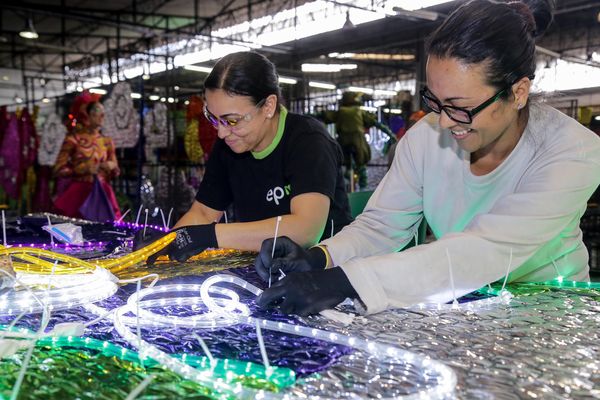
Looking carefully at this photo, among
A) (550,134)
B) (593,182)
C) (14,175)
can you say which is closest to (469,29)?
(550,134)

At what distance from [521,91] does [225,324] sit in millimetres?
782

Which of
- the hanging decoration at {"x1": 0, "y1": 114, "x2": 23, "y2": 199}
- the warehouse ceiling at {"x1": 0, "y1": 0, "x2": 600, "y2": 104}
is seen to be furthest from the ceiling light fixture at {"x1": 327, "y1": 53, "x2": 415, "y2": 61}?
the hanging decoration at {"x1": 0, "y1": 114, "x2": 23, "y2": 199}

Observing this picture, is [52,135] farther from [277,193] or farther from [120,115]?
[277,193]

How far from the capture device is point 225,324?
901 millimetres

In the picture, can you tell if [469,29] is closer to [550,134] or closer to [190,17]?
[550,134]

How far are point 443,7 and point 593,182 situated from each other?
22.6 ft

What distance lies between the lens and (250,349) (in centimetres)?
77

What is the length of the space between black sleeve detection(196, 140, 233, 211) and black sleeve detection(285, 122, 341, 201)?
0.32 m

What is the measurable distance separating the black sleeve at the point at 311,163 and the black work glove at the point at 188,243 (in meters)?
0.31

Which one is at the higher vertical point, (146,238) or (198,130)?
(198,130)

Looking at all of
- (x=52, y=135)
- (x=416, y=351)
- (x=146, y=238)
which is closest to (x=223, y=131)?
(x=146, y=238)

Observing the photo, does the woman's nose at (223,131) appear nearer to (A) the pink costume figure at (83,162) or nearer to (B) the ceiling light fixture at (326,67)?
(A) the pink costume figure at (83,162)

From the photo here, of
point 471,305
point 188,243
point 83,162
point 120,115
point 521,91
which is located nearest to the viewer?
point 471,305

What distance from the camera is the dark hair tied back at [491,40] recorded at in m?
1.07
